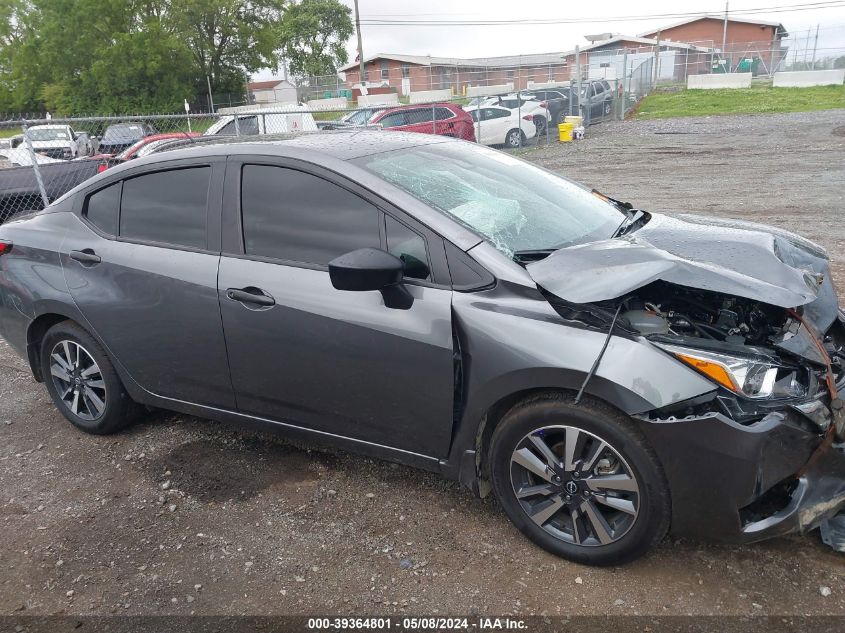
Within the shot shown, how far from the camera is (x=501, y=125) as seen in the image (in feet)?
67.9

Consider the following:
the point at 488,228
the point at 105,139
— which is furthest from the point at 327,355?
the point at 105,139

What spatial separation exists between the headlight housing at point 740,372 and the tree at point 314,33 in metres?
67.2

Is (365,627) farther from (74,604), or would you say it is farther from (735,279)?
(735,279)

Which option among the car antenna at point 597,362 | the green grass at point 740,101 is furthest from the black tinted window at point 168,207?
the green grass at point 740,101

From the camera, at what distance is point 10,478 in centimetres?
382

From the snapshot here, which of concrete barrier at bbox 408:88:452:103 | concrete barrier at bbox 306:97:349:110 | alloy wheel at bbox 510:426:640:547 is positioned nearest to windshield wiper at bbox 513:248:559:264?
alloy wheel at bbox 510:426:640:547

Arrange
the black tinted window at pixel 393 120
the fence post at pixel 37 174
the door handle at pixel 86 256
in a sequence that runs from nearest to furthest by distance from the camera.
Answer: the door handle at pixel 86 256 < the fence post at pixel 37 174 < the black tinted window at pixel 393 120

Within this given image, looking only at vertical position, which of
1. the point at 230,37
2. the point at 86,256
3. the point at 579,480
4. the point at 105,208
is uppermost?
the point at 230,37

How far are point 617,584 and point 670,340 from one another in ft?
3.23

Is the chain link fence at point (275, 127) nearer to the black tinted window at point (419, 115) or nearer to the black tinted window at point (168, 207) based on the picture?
the black tinted window at point (419, 115)

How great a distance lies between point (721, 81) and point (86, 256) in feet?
125

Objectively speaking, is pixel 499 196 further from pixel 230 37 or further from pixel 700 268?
pixel 230 37

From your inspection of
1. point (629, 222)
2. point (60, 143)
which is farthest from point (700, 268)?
point (60, 143)

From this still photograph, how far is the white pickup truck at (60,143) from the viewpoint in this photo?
1703 cm
